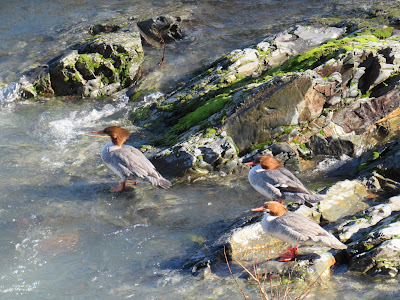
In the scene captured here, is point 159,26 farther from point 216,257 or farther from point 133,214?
point 216,257

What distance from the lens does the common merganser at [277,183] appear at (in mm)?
6234

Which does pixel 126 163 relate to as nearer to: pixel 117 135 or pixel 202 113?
pixel 117 135

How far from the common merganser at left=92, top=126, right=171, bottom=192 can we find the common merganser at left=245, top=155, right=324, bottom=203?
138 cm

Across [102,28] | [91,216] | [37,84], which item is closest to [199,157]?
[91,216]

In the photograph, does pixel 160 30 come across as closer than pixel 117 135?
No

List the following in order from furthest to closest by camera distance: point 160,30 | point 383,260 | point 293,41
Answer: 1. point 160,30
2. point 293,41
3. point 383,260

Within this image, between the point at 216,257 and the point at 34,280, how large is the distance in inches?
82.0

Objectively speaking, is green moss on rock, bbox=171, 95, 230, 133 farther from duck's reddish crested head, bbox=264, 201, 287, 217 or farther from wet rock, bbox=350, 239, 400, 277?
wet rock, bbox=350, 239, 400, 277

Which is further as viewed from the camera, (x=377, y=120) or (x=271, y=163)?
(x=377, y=120)

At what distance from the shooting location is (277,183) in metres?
6.47

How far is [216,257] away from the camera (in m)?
5.50

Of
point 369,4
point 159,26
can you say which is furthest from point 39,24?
point 369,4

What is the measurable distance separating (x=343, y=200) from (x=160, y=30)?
9219 mm

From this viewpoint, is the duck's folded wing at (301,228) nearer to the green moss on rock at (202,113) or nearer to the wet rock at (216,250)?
the wet rock at (216,250)
